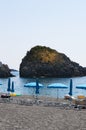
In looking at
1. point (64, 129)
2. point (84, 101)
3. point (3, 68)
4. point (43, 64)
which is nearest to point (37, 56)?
point (43, 64)

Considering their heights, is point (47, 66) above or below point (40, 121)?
above

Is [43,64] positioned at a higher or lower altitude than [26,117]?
higher

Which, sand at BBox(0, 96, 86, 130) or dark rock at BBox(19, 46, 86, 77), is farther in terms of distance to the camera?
dark rock at BBox(19, 46, 86, 77)

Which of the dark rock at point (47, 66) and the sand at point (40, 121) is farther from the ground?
the dark rock at point (47, 66)

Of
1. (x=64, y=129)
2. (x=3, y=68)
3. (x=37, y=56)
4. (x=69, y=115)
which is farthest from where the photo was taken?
(x=37, y=56)

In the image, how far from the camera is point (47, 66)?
178m

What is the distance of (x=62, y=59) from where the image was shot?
184 metres

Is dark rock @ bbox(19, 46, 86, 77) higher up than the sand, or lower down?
higher up

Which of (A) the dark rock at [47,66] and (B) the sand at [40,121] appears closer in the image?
(B) the sand at [40,121]

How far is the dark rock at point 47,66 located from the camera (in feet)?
573

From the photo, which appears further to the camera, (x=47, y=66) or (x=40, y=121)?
(x=47, y=66)

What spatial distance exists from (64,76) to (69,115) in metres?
150

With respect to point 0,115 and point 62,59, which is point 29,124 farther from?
point 62,59

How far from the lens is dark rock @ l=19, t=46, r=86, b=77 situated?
17462 cm
